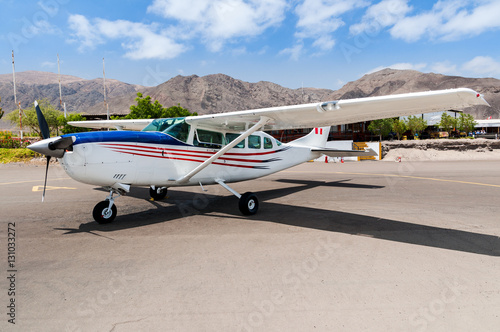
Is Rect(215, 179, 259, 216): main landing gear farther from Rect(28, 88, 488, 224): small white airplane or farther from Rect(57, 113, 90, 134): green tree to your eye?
Rect(57, 113, 90, 134): green tree

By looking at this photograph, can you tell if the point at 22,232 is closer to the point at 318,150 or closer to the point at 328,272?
the point at 328,272

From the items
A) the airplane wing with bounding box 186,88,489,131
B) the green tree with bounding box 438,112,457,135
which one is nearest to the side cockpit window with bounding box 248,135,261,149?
the airplane wing with bounding box 186,88,489,131

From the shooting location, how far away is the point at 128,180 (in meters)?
6.10

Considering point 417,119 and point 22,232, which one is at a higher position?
point 417,119

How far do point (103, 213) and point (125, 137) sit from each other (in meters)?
1.70

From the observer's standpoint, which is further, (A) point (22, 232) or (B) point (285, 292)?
(A) point (22, 232)

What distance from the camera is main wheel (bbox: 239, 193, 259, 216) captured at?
6.96 metres

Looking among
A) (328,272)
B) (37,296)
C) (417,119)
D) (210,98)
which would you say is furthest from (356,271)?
(210,98)

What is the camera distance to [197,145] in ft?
24.0

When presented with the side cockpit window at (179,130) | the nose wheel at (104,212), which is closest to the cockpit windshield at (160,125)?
the side cockpit window at (179,130)

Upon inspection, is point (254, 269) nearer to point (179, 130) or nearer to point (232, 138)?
point (179, 130)

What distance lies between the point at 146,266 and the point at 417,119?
5415 cm

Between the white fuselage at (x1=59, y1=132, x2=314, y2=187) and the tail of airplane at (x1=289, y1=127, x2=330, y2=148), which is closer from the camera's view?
the white fuselage at (x1=59, y1=132, x2=314, y2=187)

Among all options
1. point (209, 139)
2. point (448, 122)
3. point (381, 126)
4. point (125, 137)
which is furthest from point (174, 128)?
point (448, 122)
